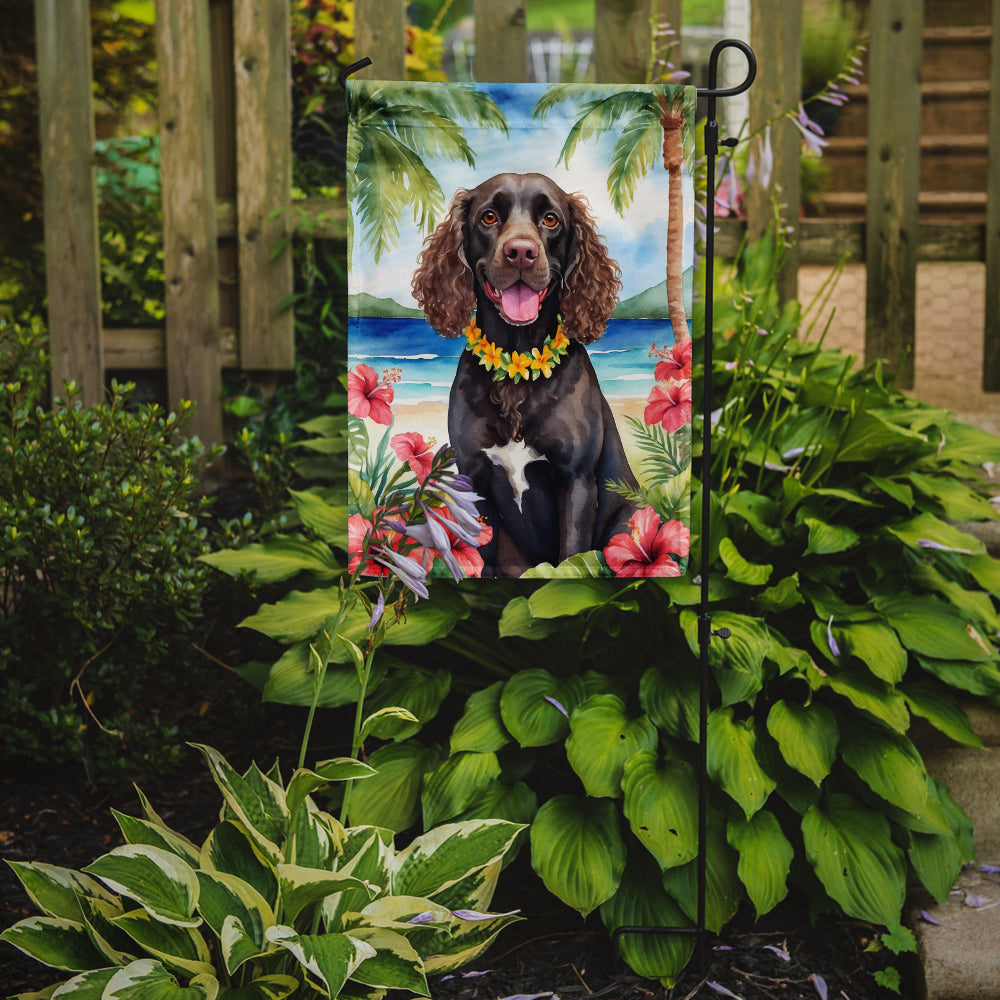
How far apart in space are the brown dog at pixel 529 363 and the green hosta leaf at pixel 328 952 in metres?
0.67

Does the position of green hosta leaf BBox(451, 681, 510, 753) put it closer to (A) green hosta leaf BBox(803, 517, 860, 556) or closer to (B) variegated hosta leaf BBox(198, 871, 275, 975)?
(B) variegated hosta leaf BBox(198, 871, 275, 975)

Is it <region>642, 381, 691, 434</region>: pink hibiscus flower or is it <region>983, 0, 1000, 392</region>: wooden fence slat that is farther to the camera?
<region>983, 0, 1000, 392</region>: wooden fence slat

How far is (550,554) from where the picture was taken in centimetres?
188

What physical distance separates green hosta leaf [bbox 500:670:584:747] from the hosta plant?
0.77ft

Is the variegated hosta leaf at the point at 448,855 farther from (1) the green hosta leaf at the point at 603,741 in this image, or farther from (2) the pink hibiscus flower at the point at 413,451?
(2) the pink hibiscus flower at the point at 413,451

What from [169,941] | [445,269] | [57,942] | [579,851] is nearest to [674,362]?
[445,269]

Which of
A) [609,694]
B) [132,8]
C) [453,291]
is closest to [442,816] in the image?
[609,694]

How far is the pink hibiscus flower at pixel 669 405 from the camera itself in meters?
1.85

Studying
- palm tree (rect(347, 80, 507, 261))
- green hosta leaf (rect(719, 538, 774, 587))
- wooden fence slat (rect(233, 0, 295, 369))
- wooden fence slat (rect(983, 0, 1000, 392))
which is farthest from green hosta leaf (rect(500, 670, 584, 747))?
wooden fence slat (rect(983, 0, 1000, 392))

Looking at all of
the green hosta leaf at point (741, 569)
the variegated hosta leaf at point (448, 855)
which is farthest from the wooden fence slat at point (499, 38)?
the variegated hosta leaf at point (448, 855)

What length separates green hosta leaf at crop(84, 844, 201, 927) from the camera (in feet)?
4.90

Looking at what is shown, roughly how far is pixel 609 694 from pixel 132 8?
698 centimetres

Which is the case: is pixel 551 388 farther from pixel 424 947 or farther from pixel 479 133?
pixel 424 947

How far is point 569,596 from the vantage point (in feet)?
6.57
